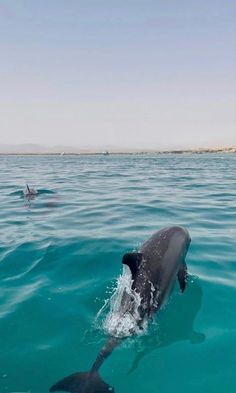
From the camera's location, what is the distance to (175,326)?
725 cm

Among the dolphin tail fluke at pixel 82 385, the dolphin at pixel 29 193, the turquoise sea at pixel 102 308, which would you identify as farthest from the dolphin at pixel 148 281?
the dolphin at pixel 29 193

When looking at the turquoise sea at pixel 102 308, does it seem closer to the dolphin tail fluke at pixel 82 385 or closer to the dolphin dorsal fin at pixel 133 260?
the dolphin tail fluke at pixel 82 385

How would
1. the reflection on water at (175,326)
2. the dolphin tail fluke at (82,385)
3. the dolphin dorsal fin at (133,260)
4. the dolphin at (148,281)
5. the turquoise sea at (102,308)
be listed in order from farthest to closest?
the dolphin dorsal fin at (133,260) → the reflection on water at (175,326) → the turquoise sea at (102,308) → the dolphin at (148,281) → the dolphin tail fluke at (82,385)

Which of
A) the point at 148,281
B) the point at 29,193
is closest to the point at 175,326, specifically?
the point at 148,281

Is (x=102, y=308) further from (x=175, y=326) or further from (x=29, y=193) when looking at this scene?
(x=29, y=193)

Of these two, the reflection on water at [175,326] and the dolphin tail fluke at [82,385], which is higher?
the reflection on water at [175,326]

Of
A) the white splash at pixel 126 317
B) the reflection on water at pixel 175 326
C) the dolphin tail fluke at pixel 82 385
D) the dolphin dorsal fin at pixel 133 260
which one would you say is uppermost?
the dolphin dorsal fin at pixel 133 260

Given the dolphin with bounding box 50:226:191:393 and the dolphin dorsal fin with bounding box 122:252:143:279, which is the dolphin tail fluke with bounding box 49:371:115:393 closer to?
the dolphin with bounding box 50:226:191:393

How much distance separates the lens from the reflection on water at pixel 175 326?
664cm

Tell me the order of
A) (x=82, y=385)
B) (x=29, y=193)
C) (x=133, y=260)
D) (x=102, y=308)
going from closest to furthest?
(x=82, y=385), (x=133, y=260), (x=102, y=308), (x=29, y=193)

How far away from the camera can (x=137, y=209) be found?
17750mm

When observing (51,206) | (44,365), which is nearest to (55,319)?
(44,365)

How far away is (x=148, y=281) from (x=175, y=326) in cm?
94

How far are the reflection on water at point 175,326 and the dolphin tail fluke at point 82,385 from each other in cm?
64
